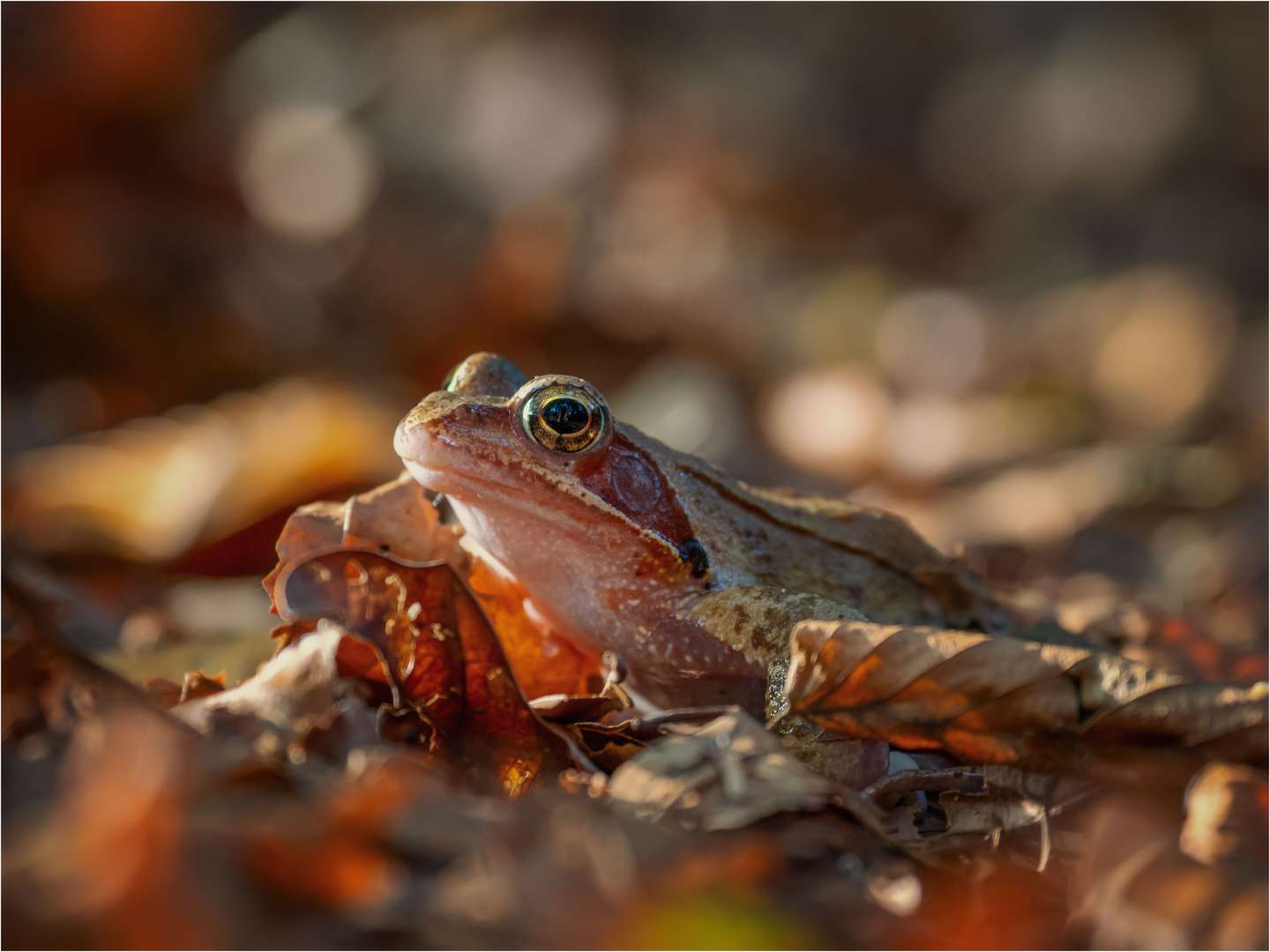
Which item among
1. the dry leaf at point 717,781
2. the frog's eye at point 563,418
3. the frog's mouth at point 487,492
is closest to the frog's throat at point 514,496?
the frog's mouth at point 487,492

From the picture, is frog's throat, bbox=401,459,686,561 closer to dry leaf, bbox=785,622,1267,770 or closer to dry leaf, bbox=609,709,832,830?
dry leaf, bbox=785,622,1267,770

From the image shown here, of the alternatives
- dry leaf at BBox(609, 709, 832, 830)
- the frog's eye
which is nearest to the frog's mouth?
the frog's eye

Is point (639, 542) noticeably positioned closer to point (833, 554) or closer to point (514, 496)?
point (514, 496)

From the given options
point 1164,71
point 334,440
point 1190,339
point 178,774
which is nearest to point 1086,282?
point 1190,339

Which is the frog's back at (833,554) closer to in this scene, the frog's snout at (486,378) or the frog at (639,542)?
the frog at (639,542)

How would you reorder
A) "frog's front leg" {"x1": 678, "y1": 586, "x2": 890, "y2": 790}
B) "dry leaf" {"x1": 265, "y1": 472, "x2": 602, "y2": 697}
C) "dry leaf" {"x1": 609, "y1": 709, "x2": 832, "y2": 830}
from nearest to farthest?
"dry leaf" {"x1": 609, "y1": 709, "x2": 832, "y2": 830} < "frog's front leg" {"x1": 678, "y1": 586, "x2": 890, "y2": 790} < "dry leaf" {"x1": 265, "y1": 472, "x2": 602, "y2": 697}

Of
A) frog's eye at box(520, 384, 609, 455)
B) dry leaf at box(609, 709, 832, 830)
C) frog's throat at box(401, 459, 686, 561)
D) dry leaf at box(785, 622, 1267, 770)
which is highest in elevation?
frog's eye at box(520, 384, 609, 455)

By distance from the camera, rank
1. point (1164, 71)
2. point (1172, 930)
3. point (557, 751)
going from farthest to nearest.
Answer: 1. point (1164, 71)
2. point (557, 751)
3. point (1172, 930)

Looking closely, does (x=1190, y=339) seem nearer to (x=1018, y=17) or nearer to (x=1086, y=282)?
(x=1086, y=282)
